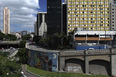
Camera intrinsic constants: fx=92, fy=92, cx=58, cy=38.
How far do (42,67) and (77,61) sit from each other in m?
14.7

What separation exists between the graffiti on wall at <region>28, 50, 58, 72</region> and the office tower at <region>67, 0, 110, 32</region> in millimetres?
43850

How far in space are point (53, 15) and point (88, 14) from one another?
28.7 m

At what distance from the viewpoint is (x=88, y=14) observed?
2936 inches

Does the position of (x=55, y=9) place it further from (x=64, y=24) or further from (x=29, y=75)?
(x=29, y=75)

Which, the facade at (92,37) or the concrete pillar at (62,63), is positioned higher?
the facade at (92,37)

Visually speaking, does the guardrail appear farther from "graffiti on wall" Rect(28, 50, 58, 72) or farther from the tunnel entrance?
"graffiti on wall" Rect(28, 50, 58, 72)

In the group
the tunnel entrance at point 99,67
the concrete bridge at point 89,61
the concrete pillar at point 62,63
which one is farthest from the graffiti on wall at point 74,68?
the tunnel entrance at point 99,67

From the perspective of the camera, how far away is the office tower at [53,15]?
77062 mm

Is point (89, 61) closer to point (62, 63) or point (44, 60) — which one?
point (62, 63)

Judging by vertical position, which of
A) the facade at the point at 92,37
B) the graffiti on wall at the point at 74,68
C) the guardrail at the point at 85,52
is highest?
the facade at the point at 92,37

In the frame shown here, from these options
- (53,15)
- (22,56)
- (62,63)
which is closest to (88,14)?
(53,15)

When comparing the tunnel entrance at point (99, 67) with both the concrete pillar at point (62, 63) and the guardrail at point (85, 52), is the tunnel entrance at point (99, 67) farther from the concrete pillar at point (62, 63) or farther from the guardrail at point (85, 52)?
the concrete pillar at point (62, 63)

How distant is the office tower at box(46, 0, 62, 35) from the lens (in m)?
77.1

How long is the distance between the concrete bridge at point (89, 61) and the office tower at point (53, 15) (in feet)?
150
